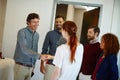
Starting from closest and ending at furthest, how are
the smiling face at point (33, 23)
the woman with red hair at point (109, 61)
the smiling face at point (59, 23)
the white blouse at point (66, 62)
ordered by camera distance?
the white blouse at point (66, 62) → the woman with red hair at point (109, 61) → the smiling face at point (33, 23) → the smiling face at point (59, 23)

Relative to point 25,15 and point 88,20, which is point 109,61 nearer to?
point 88,20

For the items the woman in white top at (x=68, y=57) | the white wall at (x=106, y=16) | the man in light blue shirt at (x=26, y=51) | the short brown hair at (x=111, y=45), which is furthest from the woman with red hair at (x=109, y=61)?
the white wall at (x=106, y=16)

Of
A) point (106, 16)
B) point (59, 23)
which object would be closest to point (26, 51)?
point (59, 23)

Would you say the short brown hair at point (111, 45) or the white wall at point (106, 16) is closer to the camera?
the short brown hair at point (111, 45)

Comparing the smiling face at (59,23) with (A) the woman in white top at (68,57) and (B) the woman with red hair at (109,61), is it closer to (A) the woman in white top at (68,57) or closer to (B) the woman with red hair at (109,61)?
(B) the woman with red hair at (109,61)

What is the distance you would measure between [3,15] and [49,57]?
1.82 meters

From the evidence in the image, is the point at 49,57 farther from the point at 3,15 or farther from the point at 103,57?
the point at 3,15

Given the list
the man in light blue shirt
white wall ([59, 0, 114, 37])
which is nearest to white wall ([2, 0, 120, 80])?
white wall ([59, 0, 114, 37])

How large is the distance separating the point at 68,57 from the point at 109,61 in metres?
0.61

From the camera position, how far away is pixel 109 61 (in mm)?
2727

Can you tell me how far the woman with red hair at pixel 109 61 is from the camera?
270cm

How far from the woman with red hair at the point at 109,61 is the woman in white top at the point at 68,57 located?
0.44 m

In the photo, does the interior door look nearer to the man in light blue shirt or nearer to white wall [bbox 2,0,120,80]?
white wall [bbox 2,0,120,80]

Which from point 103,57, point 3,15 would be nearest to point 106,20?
point 103,57
